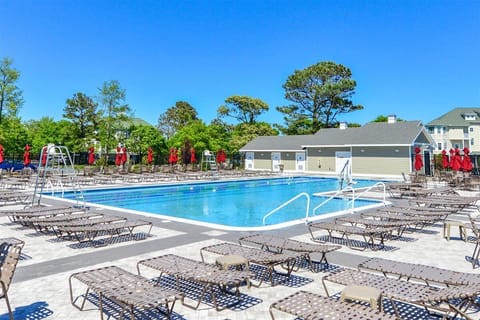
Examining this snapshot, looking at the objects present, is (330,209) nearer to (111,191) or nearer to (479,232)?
(479,232)

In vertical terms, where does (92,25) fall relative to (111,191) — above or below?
above

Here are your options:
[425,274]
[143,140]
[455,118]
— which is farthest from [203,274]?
[455,118]

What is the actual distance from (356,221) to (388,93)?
40.2 meters

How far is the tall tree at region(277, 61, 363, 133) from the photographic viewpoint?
145 feet

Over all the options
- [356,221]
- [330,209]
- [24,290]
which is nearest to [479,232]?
[356,221]

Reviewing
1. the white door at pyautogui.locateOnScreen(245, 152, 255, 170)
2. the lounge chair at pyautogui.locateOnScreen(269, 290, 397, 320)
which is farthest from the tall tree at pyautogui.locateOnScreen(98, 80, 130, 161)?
the lounge chair at pyautogui.locateOnScreen(269, 290, 397, 320)

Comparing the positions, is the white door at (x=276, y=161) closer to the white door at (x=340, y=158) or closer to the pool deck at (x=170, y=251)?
the white door at (x=340, y=158)

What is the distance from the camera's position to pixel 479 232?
18.0ft

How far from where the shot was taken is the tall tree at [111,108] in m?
35.0

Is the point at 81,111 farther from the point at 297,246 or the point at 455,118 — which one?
the point at 455,118

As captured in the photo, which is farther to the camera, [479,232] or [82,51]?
[82,51]

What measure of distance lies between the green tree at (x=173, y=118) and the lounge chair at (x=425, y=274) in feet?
169

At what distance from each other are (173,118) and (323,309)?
5436cm

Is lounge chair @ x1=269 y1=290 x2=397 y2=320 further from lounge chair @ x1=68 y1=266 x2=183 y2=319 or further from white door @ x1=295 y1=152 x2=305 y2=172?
white door @ x1=295 y1=152 x2=305 y2=172
